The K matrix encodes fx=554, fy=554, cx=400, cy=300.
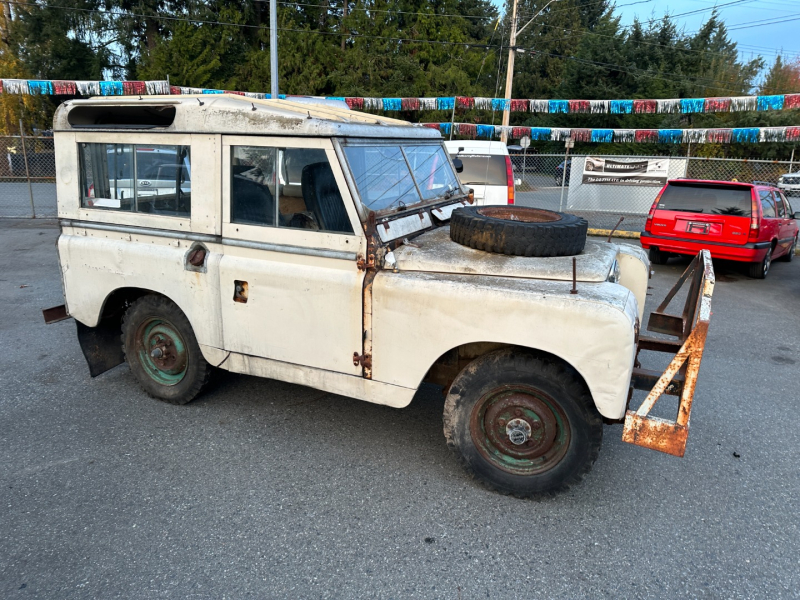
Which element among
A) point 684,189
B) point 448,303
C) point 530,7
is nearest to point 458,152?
point 684,189

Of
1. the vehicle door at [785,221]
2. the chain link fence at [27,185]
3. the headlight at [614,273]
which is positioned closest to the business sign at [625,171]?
the vehicle door at [785,221]

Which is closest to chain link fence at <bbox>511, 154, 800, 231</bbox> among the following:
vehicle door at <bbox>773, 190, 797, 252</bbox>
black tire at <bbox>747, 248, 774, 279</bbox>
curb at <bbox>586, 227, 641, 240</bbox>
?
curb at <bbox>586, 227, 641, 240</bbox>

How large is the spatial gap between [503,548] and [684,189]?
8073 mm

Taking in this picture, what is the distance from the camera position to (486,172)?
10.4m

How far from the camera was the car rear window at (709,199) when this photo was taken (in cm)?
878

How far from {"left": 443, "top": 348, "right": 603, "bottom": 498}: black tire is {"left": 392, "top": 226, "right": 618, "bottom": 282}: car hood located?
1.55 ft

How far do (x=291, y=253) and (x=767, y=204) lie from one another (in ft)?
29.4

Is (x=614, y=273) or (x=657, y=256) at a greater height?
(x=614, y=273)

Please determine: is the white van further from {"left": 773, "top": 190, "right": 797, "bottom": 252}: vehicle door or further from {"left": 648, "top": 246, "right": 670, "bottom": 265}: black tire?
{"left": 773, "top": 190, "right": 797, "bottom": 252}: vehicle door

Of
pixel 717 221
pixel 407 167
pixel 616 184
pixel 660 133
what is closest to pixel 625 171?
pixel 616 184

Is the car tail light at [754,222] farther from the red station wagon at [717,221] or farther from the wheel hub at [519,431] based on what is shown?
the wheel hub at [519,431]

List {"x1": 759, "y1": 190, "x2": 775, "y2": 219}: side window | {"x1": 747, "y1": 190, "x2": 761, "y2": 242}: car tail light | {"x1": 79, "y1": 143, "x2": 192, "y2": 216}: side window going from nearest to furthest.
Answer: {"x1": 79, "y1": 143, "x2": 192, "y2": 216}: side window
{"x1": 747, "y1": 190, "x2": 761, "y2": 242}: car tail light
{"x1": 759, "y1": 190, "x2": 775, "y2": 219}: side window

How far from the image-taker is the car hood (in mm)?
3158

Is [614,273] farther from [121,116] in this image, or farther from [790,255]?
[790,255]
